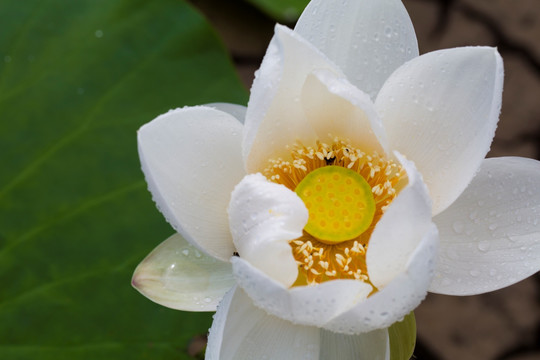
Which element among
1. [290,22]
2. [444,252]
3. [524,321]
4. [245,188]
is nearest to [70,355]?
[245,188]

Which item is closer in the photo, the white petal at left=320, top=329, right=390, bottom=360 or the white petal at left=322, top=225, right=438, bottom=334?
the white petal at left=322, top=225, right=438, bottom=334

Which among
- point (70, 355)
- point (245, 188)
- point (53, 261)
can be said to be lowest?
point (70, 355)

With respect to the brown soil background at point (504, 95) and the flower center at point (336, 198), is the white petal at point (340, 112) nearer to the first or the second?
the flower center at point (336, 198)

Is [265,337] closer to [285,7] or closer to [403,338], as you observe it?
[403,338]

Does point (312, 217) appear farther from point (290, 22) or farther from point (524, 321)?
point (524, 321)

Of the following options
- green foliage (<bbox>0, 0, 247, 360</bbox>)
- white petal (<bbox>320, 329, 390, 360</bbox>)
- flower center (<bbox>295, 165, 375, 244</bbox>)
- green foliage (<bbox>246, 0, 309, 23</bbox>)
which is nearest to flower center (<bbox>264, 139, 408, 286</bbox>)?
flower center (<bbox>295, 165, 375, 244</bbox>)

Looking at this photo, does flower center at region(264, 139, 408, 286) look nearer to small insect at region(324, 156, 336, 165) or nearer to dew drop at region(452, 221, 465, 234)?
small insect at region(324, 156, 336, 165)
